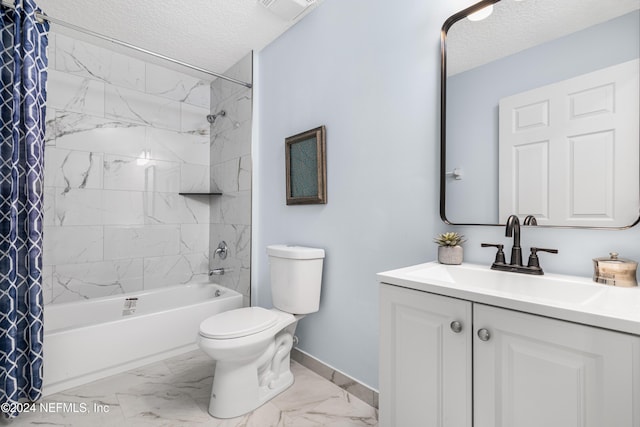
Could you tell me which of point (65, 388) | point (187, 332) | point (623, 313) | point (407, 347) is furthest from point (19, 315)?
point (623, 313)

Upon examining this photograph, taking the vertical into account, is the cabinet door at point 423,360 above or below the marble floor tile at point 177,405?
above

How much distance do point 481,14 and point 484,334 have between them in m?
1.24

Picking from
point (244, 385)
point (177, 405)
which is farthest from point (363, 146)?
point (177, 405)

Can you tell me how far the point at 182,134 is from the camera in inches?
116

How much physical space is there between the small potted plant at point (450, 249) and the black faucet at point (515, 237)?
0.19m

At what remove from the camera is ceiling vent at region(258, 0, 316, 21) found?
191 cm

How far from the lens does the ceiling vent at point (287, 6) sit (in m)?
1.91

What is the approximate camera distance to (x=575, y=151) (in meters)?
1.04

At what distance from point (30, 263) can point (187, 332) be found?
1.07 metres

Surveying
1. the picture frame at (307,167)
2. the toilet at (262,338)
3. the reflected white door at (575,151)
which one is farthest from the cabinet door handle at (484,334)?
the picture frame at (307,167)

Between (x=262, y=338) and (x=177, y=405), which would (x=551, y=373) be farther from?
(x=177, y=405)

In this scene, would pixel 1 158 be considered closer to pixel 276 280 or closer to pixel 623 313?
pixel 276 280

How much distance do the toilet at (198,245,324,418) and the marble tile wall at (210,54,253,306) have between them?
78 cm

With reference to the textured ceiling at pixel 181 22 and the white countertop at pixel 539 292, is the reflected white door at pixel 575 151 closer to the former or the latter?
the white countertop at pixel 539 292
